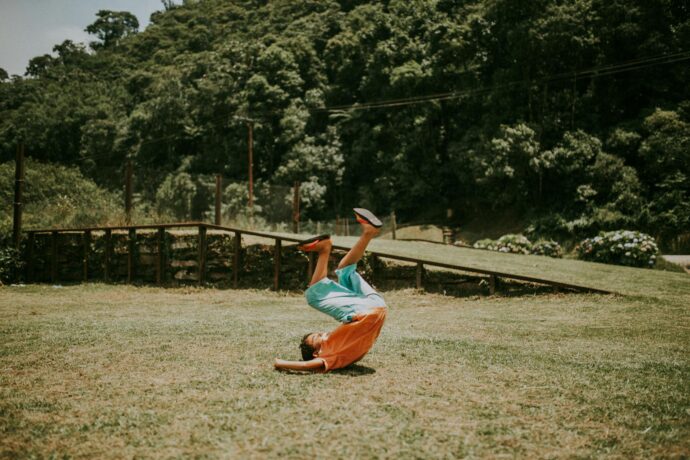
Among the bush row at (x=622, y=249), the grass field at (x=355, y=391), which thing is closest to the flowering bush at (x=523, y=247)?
the bush row at (x=622, y=249)

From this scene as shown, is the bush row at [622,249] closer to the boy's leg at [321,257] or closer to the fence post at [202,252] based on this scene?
the fence post at [202,252]

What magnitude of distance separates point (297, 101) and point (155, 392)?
45389mm

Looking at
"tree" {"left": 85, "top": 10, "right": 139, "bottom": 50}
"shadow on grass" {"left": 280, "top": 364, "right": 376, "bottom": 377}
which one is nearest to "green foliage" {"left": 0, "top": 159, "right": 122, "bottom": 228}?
"shadow on grass" {"left": 280, "top": 364, "right": 376, "bottom": 377}

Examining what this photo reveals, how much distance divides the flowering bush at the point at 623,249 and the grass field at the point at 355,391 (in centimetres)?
908

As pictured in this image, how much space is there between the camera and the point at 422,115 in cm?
4075

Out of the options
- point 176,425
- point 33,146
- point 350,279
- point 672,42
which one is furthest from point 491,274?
point 33,146

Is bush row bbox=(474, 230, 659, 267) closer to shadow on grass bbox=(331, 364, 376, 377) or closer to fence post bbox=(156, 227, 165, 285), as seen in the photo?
fence post bbox=(156, 227, 165, 285)

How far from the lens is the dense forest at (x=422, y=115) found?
29.5 metres

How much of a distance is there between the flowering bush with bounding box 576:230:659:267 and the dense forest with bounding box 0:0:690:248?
31.6 ft

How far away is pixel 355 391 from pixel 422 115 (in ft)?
124

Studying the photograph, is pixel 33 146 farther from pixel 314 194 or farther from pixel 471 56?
pixel 471 56

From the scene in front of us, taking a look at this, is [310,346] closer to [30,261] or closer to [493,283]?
[493,283]

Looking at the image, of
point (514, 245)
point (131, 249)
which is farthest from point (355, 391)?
point (514, 245)

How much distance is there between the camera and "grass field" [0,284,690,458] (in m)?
3.59
